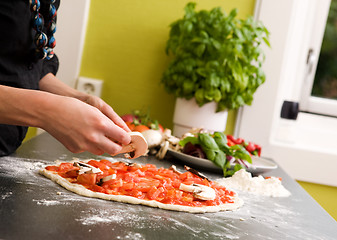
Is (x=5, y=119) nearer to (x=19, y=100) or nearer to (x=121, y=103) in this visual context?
(x=19, y=100)

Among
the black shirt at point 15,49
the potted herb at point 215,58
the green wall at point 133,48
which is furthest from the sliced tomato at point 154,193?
the green wall at point 133,48

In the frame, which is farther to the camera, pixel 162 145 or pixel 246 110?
pixel 246 110

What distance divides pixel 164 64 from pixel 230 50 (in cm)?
45

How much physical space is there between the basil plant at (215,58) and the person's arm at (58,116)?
Result: 1073mm

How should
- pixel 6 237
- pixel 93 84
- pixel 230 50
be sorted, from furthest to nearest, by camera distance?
pixel 93 84
pixel 230 50
pixel 6 237

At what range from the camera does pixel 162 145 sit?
5.40 ft

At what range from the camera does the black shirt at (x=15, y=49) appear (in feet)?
3.58

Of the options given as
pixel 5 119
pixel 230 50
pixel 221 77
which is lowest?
pixel 5 119

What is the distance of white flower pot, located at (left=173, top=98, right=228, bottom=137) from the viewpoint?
2004mm

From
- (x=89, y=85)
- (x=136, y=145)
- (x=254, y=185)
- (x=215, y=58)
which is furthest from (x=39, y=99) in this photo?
(x=89, y=85)

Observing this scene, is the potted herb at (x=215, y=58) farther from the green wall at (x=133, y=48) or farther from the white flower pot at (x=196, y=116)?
the green wall at (x=133, y=48)

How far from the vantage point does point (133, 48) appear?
2.20 metres

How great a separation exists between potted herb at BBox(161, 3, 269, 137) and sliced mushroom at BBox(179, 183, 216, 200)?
815 millimetres

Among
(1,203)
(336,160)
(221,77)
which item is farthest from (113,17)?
(1,203)
